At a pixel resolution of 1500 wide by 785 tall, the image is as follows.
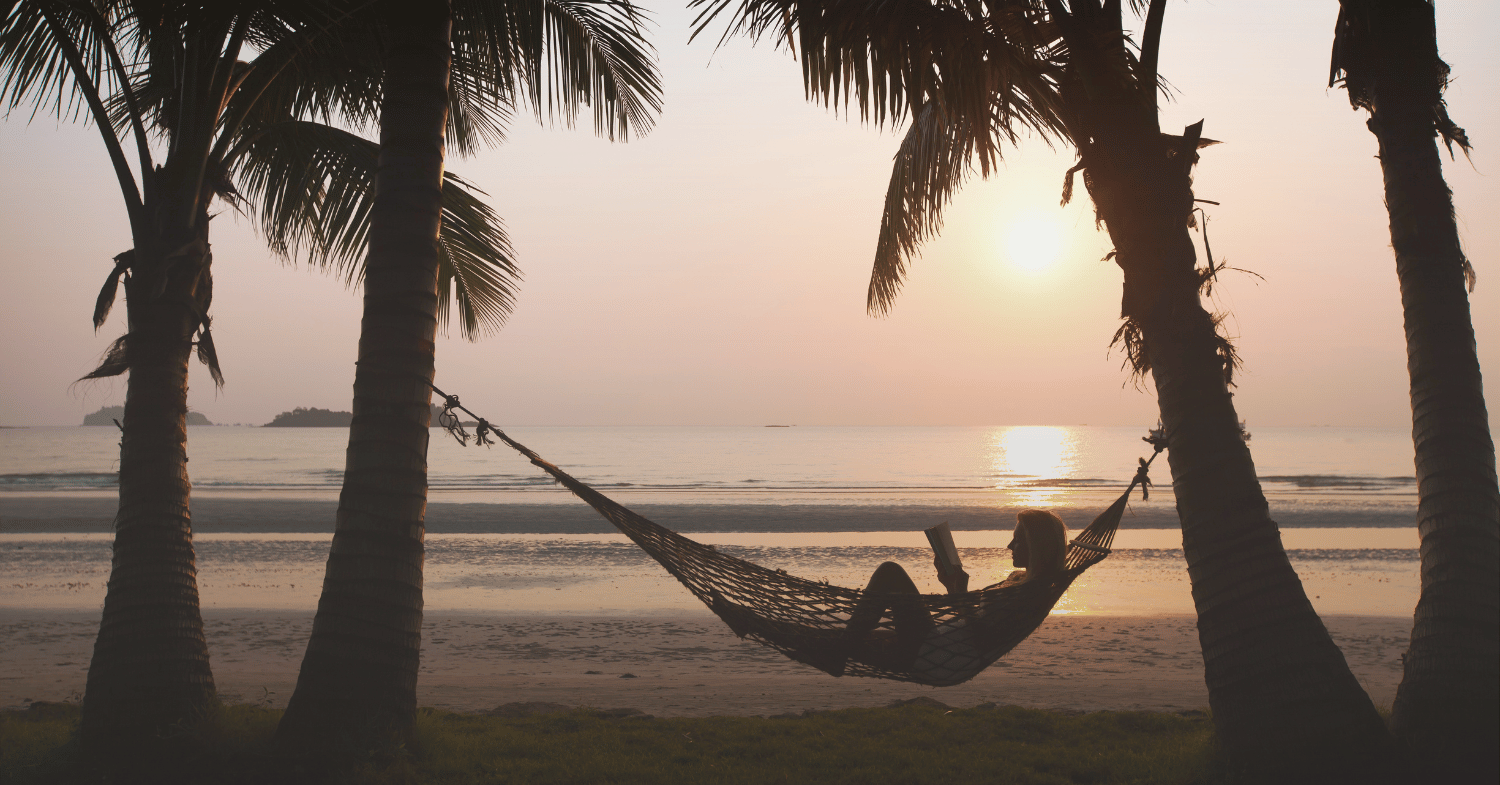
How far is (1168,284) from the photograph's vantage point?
9.75 feet

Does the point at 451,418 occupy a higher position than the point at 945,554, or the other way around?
the point at 451,418

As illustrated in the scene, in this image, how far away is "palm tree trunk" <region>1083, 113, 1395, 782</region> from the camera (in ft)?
8.98

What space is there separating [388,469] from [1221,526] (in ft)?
9.08

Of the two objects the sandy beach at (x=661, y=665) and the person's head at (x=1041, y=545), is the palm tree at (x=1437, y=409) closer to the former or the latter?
the person's head at (x=1041, y=545)

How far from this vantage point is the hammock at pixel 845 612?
11.6 ft

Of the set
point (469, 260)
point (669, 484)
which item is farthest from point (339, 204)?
point (669, 484)

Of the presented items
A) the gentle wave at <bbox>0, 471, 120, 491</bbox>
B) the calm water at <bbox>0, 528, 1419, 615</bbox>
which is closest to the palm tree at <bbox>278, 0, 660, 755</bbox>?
the calm water at <bbox>0, 528, 1419, 615</bbox>

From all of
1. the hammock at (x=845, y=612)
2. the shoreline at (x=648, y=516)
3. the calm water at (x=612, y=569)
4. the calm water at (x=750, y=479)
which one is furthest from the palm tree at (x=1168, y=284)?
the calm water at (x=750, y=479)

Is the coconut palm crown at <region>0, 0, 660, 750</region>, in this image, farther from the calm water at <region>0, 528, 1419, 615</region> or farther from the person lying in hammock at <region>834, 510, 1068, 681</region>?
the calm water at <region>0, 528, 1419, 615</region>

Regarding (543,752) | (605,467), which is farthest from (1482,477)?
(605,467)

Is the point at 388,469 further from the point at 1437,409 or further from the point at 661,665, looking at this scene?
the point at 1437,409

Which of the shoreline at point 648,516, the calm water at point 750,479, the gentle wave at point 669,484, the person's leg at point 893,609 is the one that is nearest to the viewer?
the person's leg at point 893,609

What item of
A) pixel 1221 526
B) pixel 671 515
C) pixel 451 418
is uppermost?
pixel 451 418

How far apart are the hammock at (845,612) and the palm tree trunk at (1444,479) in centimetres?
91
